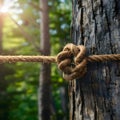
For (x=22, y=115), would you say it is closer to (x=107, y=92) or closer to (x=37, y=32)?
(x=37, y=32)

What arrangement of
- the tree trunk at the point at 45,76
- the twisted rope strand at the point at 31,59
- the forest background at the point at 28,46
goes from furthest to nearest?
the forest background at the point at 28,46
the tree trunk at the point at 45,76
the twisted rope strand at the point at 31,59

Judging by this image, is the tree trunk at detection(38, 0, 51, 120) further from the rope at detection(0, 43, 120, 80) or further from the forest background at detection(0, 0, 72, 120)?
the rope at detection(0, 43, 120, 80)

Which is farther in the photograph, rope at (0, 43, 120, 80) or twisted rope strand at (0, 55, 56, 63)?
twisted rope strand at (0, 55, 56, 63)

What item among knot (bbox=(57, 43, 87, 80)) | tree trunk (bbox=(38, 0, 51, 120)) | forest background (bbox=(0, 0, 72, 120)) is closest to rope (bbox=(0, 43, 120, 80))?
knot (bbox=(57, 43, 87, 80))

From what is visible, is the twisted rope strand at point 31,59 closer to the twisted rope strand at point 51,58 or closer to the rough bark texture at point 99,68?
the twisted rope strand at point 51,58

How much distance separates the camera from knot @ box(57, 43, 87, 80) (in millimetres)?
1418

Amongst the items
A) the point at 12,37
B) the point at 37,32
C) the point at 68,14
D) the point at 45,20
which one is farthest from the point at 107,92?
the point at 12,37

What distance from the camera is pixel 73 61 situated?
58.5 inches

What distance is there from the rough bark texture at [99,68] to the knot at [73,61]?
0.06 meters

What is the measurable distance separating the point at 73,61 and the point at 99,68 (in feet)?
0.38

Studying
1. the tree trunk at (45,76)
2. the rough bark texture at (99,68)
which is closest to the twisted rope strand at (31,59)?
the rough bark texture at (99,68)

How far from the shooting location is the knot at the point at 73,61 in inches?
55.8

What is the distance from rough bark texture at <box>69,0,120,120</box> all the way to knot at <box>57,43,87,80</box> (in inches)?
2.2

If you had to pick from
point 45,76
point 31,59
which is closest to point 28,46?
point 45,76
